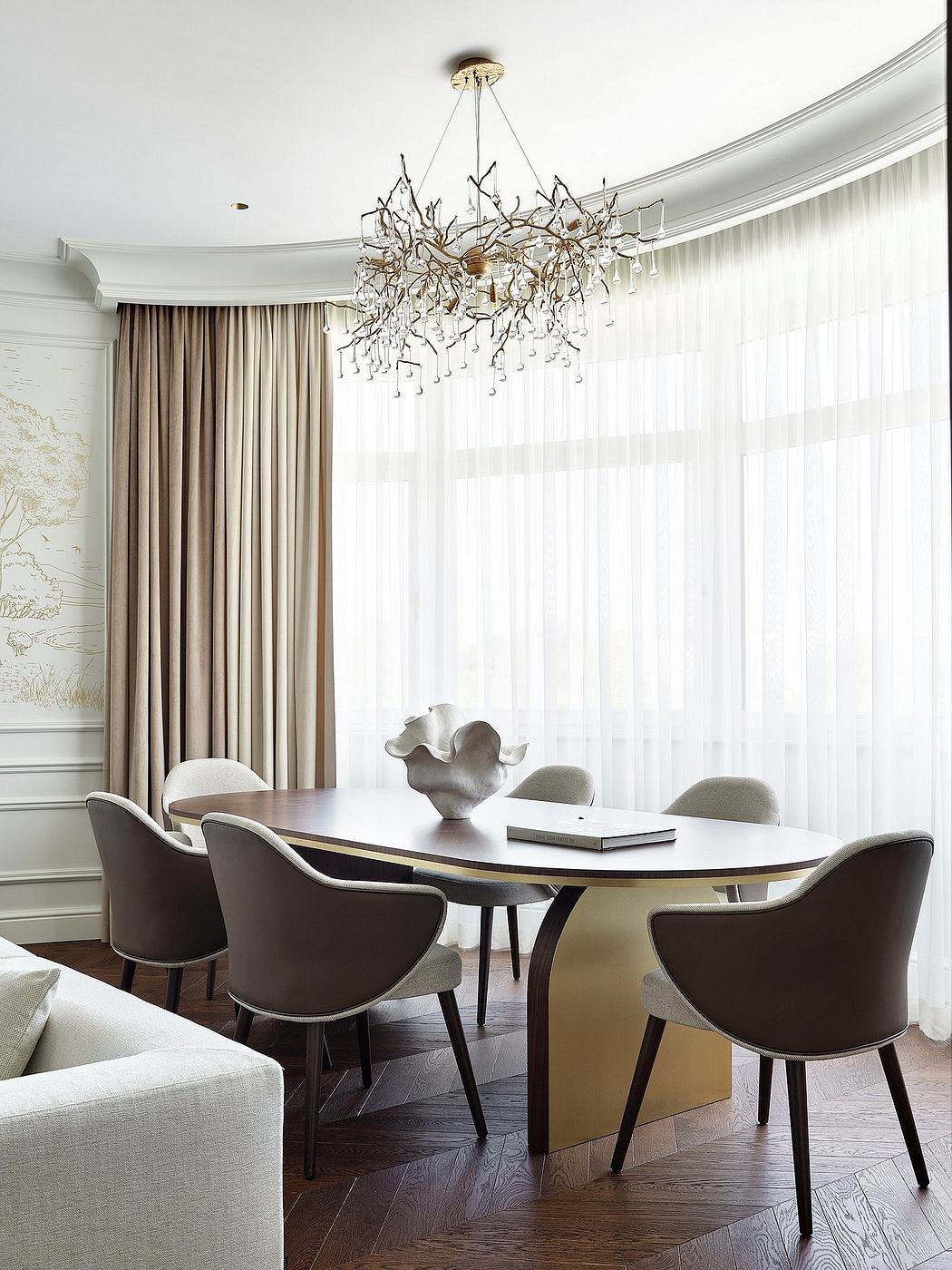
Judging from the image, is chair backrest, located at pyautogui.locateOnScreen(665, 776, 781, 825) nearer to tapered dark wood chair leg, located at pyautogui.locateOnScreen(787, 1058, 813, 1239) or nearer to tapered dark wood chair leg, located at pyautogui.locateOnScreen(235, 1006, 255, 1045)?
tapered dark wood chair leg, located at pyautogui.locateOnScreen(787, 1058, 813, 1239)

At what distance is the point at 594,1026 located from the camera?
2.82 m

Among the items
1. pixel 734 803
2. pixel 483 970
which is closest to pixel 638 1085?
pixel 734 803

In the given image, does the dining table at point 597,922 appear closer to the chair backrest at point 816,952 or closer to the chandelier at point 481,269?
the chair backrest at point 816,952

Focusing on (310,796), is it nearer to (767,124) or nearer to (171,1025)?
(171,1025)

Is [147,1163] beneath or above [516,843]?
beneath

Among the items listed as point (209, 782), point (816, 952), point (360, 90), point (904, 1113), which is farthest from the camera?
point (209, 782)

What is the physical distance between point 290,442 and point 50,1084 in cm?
409

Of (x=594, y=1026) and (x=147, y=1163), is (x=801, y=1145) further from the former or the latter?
(x=147, y=1163)

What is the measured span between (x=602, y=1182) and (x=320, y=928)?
864mm

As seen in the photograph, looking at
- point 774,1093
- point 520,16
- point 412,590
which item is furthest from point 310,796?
point 520,16

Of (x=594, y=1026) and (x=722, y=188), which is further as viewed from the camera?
(x=722, y=188)

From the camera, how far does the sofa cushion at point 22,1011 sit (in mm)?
1645

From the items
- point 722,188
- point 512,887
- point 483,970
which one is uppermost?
point 722,188

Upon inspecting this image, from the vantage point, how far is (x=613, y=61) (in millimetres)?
3342
